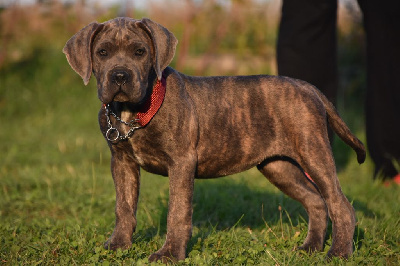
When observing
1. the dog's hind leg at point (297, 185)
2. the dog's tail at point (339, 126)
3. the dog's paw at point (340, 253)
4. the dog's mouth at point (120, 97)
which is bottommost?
the dog's paw at point (340, 253)

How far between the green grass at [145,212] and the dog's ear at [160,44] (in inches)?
45.2

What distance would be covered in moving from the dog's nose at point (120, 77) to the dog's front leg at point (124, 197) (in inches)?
23.0

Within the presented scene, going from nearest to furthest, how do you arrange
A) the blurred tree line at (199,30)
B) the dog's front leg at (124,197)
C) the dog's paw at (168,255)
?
the dog's paw at (168,255) → the dog's front leg at (124,197) → the blurred tree line at (199,30)

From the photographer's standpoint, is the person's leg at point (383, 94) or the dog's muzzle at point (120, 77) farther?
the person's leg at point (383, 94)

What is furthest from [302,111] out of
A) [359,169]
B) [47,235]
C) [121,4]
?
[121,4]

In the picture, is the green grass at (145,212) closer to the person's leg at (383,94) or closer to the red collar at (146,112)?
the person's leg at (383,94)

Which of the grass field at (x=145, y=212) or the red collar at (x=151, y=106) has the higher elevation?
the red collar at (x=151, y=106)

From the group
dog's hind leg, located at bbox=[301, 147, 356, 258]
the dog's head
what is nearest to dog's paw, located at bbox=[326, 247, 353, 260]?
dog's hind leg, located at bbox=[301, 147, 356, 258]

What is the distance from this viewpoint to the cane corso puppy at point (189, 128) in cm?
345

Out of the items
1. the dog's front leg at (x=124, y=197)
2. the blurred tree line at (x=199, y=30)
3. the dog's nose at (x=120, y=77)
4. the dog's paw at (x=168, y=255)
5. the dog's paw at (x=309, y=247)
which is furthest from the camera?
the blurred tree line at (x=199, y=30)

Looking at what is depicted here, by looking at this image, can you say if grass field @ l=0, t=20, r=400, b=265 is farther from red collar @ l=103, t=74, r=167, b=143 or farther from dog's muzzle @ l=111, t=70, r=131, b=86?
dog's muzzle @ l=111, t=70, r=131, b=86

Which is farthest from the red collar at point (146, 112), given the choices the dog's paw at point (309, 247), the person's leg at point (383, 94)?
the person's leg at point (383, 94)

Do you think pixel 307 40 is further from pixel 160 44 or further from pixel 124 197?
pixel 124 197

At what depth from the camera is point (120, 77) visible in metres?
3.30
